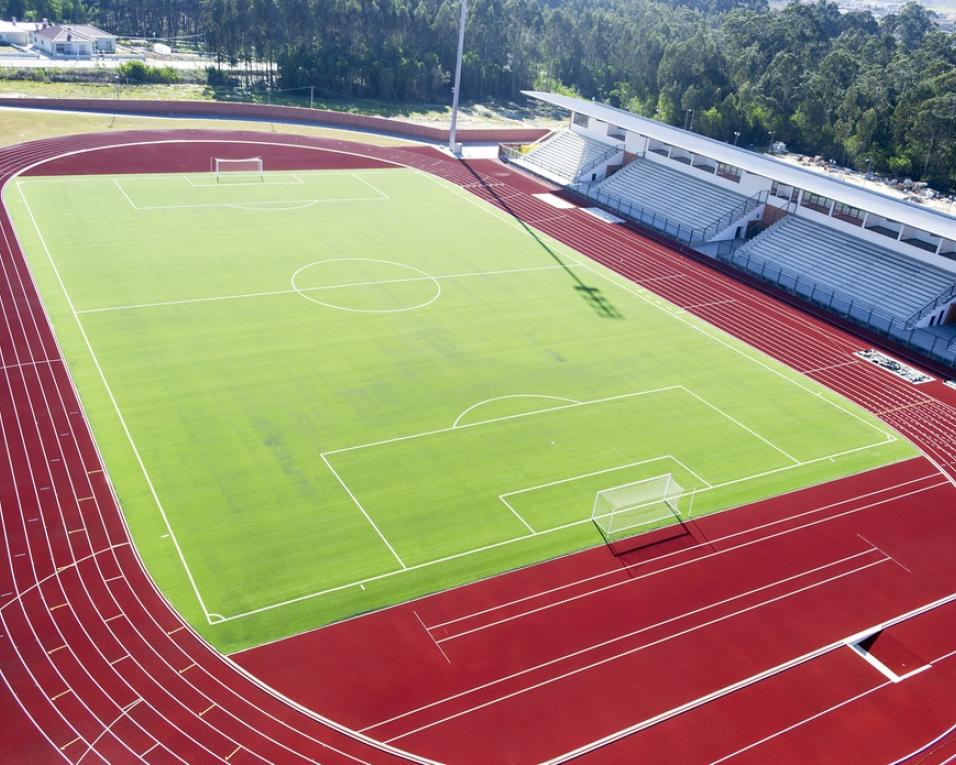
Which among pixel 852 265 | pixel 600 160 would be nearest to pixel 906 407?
pixel 852 265

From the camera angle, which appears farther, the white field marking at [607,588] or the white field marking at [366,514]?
the white field marking at [366,514]

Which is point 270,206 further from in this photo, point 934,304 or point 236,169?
point 934,304

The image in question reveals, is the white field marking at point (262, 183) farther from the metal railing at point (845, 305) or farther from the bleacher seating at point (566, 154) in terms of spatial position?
the metal railing at point (845, 305)

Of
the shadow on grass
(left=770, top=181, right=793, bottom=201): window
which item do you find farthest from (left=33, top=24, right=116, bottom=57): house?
(left=770, top=181, right=793, bottom=201): window

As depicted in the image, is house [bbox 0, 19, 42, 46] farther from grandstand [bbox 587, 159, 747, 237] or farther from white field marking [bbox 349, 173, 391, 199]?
grandstand [bbox 587, 159, 747, 237]

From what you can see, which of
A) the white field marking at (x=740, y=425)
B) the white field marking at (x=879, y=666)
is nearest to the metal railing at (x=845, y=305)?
the white field marking at (x=740, y=425)

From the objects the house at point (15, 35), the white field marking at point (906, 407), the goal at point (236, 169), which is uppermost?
the house at point (15, 35)

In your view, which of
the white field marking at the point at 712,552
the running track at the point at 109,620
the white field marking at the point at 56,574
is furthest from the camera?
the white field marking at the point at 712,552

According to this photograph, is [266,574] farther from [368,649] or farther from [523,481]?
[523,481]
